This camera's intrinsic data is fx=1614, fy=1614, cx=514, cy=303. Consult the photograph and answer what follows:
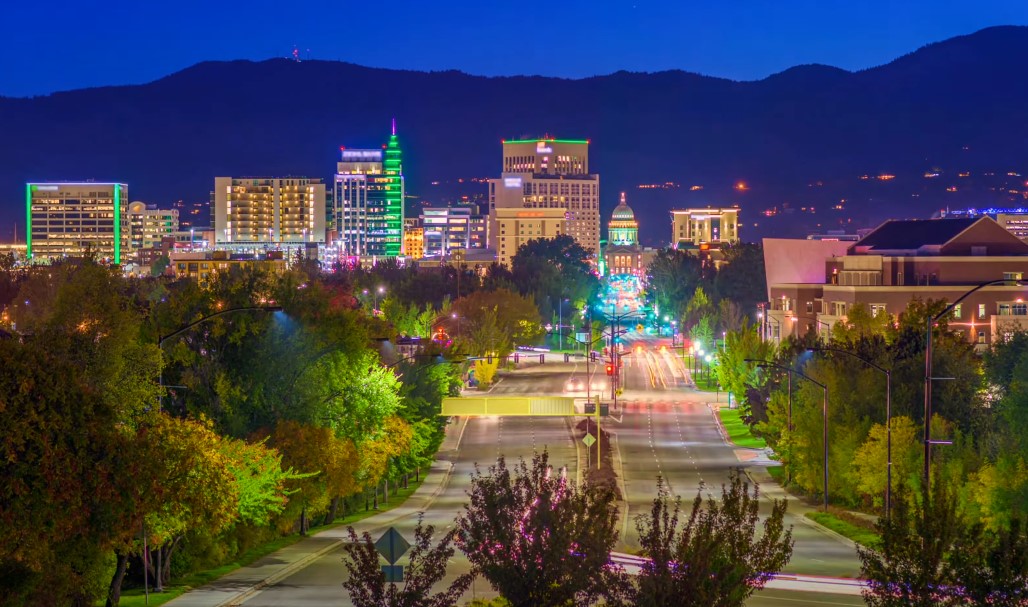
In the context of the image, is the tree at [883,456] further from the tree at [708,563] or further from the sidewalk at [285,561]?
the tree at [708,563]

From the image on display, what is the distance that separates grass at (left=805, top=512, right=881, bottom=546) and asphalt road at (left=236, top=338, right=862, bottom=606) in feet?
2.50

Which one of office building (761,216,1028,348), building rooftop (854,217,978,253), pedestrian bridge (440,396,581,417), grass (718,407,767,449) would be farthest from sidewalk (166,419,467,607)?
building rooftop (854,217,978,253)

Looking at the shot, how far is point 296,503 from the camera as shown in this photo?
2085 inches

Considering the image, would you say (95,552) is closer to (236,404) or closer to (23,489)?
(23,489)

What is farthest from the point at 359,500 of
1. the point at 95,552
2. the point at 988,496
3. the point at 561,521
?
the point at 561,521

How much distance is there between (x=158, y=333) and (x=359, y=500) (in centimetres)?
1570

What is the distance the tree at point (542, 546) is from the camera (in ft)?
90.9

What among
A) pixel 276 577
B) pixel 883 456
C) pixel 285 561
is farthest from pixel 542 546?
pixel 883 456

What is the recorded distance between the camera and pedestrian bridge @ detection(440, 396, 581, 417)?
264 feet

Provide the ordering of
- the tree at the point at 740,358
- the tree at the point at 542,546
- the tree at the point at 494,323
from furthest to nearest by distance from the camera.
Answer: the tree at the point at 494,323 < the tree at the point at 740,358 < the tree at the point at 542,546

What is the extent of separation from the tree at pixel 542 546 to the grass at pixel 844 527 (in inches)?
988

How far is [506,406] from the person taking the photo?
266 ft

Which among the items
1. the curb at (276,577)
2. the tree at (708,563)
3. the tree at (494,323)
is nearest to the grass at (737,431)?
the tree at (494,323)

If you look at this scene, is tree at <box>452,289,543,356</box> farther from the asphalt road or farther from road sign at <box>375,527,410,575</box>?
road sign at <box>375,527,410,575</box>
